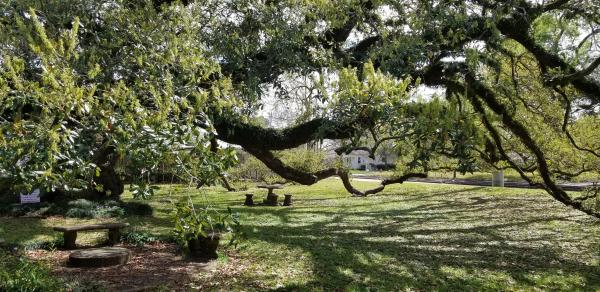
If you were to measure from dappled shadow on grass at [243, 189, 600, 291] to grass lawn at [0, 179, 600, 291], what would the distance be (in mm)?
19

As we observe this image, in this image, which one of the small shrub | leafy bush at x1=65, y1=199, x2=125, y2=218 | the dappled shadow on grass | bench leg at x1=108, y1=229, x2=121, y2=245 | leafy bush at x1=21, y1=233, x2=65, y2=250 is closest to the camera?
the dappled shadow on grass

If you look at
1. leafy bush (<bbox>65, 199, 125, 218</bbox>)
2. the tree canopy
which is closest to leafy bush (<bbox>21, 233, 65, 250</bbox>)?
the tree canopy

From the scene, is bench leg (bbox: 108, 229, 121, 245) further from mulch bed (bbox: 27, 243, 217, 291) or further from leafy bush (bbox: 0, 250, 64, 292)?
leafy bush (bbox: 0, 250, 64, 292)

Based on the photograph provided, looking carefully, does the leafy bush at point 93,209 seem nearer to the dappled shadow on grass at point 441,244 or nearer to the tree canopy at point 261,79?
the dappled shadow on grass at point 441,244

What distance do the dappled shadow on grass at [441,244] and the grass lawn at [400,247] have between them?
0.02 metres

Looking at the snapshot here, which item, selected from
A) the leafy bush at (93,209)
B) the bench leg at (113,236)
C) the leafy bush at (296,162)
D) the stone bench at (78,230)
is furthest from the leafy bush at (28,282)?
the leafy bush at (296,162)

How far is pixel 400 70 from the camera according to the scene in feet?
21.3

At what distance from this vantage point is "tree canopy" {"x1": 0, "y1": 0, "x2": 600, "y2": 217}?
10.3 ft

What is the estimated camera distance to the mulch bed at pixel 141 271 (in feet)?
20.2

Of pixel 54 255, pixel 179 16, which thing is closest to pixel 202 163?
pixel 179 16

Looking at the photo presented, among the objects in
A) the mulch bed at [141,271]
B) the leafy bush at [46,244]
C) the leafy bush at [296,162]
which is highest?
the leafy bush at [296,162]

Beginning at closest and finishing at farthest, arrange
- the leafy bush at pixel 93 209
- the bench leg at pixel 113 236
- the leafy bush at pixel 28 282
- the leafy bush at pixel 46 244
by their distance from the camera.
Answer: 1. the leafy bush at pixel 28 282
2. the leafy bush at pixel 46 244
3. the bench leg at pixel 113 236
4. the leafy bush at pixel 93 209

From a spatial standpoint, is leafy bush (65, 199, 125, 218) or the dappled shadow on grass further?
leafy bush (65, 199, 125, 218)

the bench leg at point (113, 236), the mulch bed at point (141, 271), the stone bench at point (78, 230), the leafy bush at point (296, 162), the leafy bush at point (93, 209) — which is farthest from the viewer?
the leafy bush at point (296, 162)
